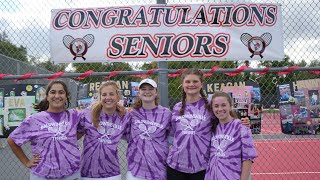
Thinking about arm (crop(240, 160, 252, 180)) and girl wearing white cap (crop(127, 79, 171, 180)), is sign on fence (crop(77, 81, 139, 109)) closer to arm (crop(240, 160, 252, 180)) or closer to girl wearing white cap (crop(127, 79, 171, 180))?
girl wearing white cap (crop(127, 79, 171, 180))

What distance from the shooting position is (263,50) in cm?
446

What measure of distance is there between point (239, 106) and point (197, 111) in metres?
1.01

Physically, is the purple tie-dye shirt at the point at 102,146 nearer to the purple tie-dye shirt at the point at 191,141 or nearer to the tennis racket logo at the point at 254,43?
the purple tie-dye shirt at the point at 191,141

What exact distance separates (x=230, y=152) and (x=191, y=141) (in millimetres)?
399

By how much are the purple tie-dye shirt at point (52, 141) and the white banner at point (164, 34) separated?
45.6 inches

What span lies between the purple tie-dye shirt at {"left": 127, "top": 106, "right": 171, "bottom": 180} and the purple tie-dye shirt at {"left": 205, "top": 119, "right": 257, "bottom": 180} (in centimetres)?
50

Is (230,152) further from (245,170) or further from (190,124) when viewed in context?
(190,124)

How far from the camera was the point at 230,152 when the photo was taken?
3.27 meters

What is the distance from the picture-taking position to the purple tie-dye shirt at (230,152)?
3.24 metres

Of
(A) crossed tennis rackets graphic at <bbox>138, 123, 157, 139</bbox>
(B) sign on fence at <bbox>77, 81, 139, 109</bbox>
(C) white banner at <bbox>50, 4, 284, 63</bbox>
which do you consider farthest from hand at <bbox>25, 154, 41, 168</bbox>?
(C) white banner at <bbox>50, 4, 284, 63</bbox>

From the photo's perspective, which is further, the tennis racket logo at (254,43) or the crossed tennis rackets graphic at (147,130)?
the tennis racket logo at (254,43)

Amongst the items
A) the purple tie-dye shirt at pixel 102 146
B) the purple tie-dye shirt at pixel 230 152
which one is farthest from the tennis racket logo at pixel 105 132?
the purple tie-dye shirt at pixel 230 152

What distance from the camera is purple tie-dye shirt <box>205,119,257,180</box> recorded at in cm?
324

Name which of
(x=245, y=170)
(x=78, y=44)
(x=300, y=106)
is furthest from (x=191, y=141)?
(x=78, y=44)
